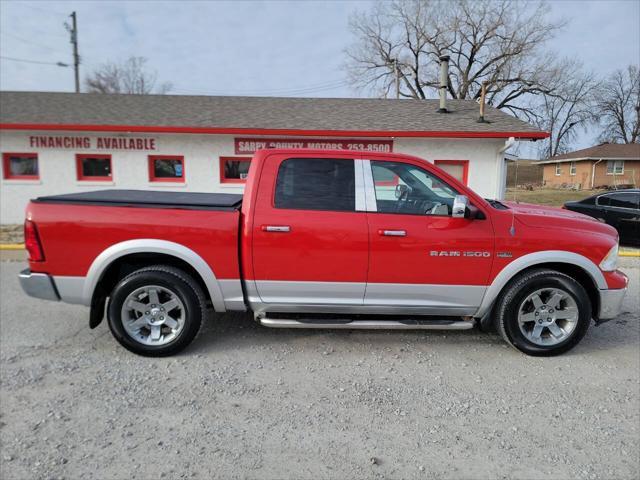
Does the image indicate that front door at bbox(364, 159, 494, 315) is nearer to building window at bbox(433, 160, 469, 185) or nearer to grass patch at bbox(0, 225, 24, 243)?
building window at bbox(433, 160, 469, 185)

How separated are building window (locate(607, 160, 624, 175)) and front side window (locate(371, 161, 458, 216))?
39.2 meters

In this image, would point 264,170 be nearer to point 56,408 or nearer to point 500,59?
point 56,408

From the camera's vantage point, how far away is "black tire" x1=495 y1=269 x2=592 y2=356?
12.2ft

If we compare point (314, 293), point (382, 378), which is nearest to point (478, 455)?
point (382, 378)

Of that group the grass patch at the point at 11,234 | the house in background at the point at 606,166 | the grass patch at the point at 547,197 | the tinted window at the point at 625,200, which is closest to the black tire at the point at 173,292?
the grass patch at the point at 11,234

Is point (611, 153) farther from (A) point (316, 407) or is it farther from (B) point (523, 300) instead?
(A) point (316, 407)

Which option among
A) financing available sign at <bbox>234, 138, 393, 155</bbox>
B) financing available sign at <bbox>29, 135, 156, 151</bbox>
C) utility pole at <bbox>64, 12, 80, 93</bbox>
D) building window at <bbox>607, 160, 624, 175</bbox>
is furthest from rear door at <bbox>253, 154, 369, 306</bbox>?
building window at <bbox>607, 160, 624, 175</bbox>

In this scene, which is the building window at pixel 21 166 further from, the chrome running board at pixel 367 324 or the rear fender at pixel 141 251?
the chrome running board at pixel 367 324

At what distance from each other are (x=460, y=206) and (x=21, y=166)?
13.4 metres

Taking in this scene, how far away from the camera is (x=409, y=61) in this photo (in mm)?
34875

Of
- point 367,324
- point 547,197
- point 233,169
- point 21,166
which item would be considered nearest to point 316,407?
point 367,324

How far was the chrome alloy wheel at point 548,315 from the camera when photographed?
376 centimetres

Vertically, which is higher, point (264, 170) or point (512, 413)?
point (264, 170)

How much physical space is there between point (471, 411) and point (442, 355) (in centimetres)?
89
